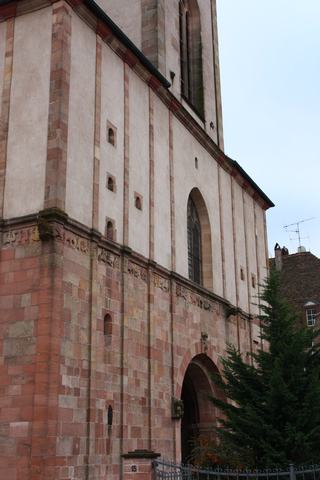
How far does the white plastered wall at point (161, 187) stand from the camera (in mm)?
20984

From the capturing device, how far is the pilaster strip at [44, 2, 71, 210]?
16125 millimetres

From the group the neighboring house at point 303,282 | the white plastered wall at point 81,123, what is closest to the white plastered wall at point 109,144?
the white plastered wall at point 81,123

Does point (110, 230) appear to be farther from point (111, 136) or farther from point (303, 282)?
point (303, 282)

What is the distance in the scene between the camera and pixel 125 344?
699 inches

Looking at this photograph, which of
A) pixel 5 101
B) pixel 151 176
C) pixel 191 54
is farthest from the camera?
pixel 191 54

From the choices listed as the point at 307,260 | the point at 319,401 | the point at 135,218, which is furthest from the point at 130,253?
the point at 307,260

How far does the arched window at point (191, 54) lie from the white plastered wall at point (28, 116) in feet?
31.7

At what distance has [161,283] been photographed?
20422 mm

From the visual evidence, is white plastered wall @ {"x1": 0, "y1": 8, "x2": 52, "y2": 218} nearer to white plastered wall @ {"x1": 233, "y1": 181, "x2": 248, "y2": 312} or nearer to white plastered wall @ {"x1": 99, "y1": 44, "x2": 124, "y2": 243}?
white plastered wall @ {"x1": 99, "y1": 44, "x2": 124, "y2": 243}

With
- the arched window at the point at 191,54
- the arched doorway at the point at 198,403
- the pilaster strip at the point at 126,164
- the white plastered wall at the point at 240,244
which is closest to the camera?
the pilaster strip at the point at 126,164

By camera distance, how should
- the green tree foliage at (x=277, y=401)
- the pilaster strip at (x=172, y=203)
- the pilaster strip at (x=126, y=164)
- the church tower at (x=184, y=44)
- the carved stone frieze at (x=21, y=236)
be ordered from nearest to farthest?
the carved stone frieze at (x=21, y=236)
the green tree foliage at (x=277, y=401)
the pilaster strip at (x=126, y=164)
the pilaster strip at (x=172, y=203)
the church tower at (x=184, y=44)

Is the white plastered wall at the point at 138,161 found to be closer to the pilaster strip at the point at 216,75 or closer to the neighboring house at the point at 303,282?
the pilaster strip at the point at 216,75

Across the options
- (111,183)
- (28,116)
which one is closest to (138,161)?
(111,183)

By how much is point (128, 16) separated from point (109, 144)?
8.83 metres
